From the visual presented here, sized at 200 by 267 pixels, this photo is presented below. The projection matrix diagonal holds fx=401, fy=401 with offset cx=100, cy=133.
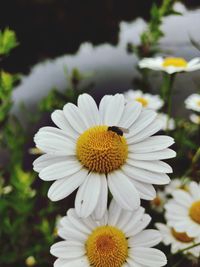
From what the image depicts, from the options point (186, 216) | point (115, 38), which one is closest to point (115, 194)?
point (186, 216)

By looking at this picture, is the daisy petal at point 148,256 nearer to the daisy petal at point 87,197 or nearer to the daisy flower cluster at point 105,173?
the daisy flower cluster at point 105,173

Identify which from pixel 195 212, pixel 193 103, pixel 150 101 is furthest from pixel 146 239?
pixel 150 101

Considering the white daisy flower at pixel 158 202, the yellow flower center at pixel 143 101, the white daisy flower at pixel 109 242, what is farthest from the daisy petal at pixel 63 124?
the yellow flower center at pixel 143 101

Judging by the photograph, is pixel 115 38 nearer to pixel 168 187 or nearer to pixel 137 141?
pixel 168 187

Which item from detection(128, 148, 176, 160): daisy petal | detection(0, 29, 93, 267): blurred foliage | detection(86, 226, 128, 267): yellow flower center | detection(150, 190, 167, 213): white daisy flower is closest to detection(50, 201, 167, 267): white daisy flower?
detection(86, 226, 128, 267): yellow flower center


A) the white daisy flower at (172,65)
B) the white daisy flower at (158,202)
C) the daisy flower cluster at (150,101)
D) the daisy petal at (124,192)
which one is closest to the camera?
the daisy petal at (124,192)

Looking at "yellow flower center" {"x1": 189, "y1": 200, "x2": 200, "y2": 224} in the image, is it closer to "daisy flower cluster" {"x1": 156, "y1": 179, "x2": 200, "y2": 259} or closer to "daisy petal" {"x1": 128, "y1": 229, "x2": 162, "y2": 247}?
"daisy flower cluster" {"x1": 156, "y1": 179, "x2": 200, "y2": 259}

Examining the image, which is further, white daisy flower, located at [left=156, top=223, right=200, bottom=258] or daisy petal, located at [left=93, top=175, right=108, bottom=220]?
white daisy flower, located at [left=156, top=223, right=200, bottom=258]
